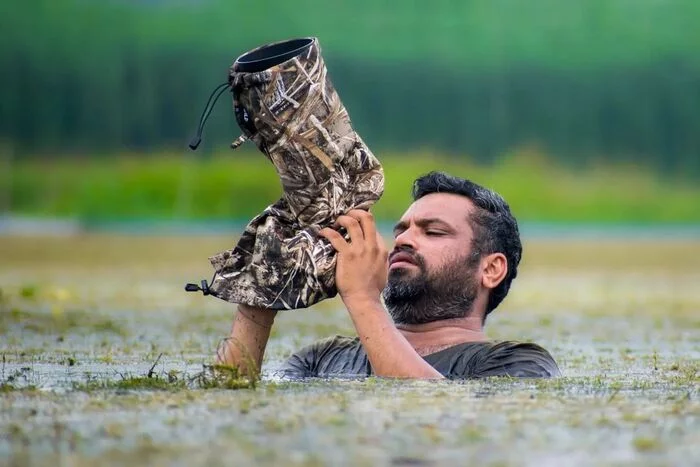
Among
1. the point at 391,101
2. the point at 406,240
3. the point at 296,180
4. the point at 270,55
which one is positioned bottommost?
the point at 391,101

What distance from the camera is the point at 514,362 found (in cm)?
624

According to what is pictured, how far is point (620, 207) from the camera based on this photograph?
48.0m

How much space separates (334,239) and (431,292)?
0.83 meters

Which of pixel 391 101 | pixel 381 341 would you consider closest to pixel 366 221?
pixel 381 341

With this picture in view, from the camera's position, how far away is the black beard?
6.39 meters

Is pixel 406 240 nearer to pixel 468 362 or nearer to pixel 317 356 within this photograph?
pixel 468 362

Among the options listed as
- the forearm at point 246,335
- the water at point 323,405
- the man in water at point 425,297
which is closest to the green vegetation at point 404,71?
the water at point 323,405


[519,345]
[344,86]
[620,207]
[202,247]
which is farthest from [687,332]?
[344,86]

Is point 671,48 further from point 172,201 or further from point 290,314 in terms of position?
point 290,314

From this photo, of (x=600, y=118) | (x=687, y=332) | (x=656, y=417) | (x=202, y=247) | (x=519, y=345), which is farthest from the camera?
(x=600, y=118)

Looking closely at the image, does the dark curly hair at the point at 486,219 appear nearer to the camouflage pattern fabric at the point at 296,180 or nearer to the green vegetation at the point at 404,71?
the camouflage pattern fabric at the point at 296,180

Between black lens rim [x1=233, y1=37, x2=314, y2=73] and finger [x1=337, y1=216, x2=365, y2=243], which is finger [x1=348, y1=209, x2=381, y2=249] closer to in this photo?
finger [x1=337, y1=216, x2=365, y2=243]

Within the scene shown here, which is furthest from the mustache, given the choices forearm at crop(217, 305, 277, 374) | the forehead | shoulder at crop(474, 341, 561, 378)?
forearm at crop(217, 305, 277, 374)

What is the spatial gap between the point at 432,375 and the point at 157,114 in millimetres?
49398
